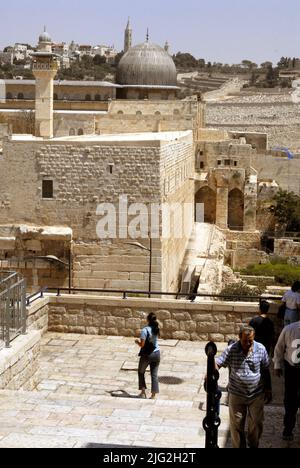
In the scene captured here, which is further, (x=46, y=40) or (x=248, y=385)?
(x=46, y=40)

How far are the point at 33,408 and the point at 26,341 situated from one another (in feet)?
3.58

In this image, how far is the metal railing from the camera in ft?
20.4

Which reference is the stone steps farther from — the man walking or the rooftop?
the rooftop

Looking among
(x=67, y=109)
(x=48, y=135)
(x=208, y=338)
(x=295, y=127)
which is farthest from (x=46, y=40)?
(x=295, y=127)

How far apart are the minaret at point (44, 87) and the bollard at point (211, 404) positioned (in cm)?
1534

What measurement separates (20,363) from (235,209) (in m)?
25.7

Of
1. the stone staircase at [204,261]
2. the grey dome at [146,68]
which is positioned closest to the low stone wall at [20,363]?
the stone staircase at [204,261]

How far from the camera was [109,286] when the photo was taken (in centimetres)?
1323

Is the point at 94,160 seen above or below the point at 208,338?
above

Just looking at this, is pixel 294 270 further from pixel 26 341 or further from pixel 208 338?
pixel 26 341

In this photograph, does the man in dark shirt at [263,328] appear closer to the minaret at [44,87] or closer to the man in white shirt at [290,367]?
the man in white shirt at [290,367]

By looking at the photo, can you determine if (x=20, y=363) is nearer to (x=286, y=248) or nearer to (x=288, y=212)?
(x=286, y=248)

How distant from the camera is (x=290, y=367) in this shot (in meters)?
5.13

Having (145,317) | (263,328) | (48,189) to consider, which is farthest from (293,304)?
(48,189)
